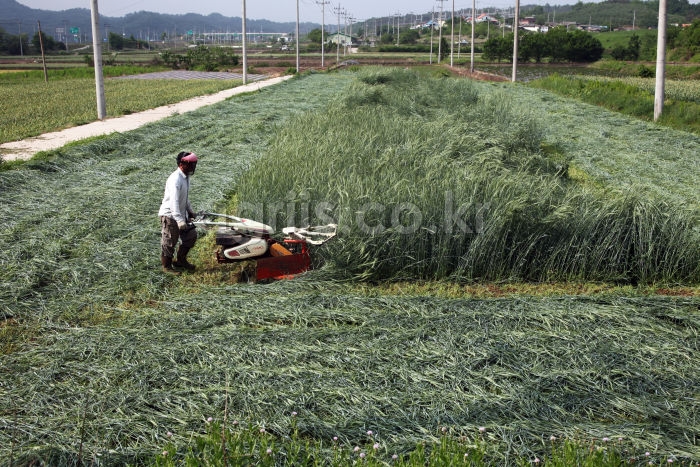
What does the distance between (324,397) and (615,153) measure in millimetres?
10570

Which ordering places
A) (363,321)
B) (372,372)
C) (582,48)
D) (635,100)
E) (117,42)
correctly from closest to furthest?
(372,372) → (363,321) → (635,100) → (582,48) → (117,42)

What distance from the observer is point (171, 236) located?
5961 mm

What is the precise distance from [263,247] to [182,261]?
905 millimetres

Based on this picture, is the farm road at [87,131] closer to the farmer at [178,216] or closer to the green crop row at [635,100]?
the farmer at [178,216]

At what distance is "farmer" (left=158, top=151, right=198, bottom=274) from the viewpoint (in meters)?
5.79

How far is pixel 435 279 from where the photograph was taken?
20.2 feet

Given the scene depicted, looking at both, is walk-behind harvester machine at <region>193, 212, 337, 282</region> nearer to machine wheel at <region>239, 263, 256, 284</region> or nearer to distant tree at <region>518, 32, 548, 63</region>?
machine wheel at <region>239, 263, 256, 284</region>

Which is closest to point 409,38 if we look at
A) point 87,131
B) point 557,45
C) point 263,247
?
point 557,45

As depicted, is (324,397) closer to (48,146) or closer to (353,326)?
(353,326)

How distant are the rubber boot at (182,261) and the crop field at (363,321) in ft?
0.36

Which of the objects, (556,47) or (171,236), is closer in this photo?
(171,236)

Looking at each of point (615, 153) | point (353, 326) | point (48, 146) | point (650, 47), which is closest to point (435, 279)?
point (353, 326)

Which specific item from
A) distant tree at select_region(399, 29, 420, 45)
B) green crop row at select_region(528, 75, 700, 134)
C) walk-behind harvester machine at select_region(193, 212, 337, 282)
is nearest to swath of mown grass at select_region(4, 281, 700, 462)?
walk-behind harvester machine at select_region(193, 212, 337, 282)

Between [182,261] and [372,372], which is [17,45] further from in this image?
[372,372]
